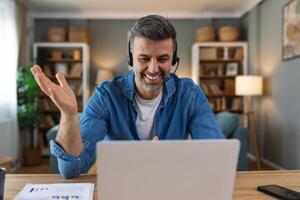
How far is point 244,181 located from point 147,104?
1.52 feet

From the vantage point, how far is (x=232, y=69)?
19.6 ft

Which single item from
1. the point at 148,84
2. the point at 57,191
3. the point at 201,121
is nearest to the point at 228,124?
the point at 201,121

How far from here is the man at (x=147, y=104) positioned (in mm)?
1212

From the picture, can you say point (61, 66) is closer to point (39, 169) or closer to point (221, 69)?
point (39, 169)

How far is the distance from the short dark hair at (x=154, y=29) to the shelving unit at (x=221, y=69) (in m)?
4.73

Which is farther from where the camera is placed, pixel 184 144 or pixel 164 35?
pixel 164 35

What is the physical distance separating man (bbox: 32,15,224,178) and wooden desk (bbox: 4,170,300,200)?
0.06m

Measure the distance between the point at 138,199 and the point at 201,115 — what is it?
2.29 ft

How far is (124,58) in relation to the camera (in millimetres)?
6363

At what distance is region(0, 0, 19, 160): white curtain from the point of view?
15.3ft

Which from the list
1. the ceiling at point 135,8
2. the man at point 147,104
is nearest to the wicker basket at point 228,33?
the ceiling at point 135,8

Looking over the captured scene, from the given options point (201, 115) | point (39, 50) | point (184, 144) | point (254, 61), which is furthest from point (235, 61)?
point (184, 144)

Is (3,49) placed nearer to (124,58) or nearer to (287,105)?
(124,58)

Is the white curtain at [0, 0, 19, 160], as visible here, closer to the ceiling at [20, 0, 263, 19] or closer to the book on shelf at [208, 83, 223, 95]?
the ceiling at [20, 0, 263, 19]
